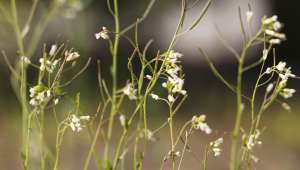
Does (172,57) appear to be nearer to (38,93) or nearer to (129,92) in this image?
(129,92)

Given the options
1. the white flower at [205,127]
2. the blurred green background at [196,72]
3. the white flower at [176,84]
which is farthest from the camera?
the blurred green background at [196,72]

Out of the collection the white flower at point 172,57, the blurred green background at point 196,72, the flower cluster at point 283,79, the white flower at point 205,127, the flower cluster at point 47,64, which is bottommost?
the blurred green background at point 196,72

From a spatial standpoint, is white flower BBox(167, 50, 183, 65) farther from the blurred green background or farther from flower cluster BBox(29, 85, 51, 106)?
the blurred green background

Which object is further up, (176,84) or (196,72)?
(176,84)

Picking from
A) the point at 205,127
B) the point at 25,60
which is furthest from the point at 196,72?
the point at 205,127

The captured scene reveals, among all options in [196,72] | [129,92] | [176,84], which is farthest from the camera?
[196,72]

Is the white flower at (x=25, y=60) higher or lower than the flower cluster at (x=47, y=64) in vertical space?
higher

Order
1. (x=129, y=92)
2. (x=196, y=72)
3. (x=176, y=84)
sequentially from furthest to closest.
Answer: (x=196, y=72), (x=176, y=84), (x=129, y=92)

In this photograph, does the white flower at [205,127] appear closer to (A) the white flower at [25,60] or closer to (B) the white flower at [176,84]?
(B) the white flower at [176,84]

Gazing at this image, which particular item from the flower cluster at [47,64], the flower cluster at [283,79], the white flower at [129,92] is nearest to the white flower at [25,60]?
the flower cluster at [47,64]
